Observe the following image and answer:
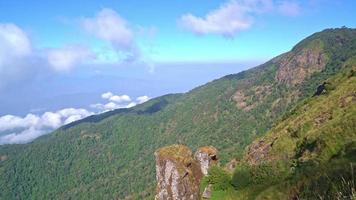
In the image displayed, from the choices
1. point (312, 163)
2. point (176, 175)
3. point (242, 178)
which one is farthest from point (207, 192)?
point (312, 163)

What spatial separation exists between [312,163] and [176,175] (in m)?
21.9

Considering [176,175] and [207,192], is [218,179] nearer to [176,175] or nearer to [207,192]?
[207,192]

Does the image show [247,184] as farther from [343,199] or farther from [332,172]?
[343,199]

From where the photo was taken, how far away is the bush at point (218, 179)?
56.7 meters

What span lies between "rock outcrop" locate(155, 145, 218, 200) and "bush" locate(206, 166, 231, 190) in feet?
3.71

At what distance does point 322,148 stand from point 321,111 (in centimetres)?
4785

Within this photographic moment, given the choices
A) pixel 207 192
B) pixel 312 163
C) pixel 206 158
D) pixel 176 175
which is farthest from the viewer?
pixel 206 158

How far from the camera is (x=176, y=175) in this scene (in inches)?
2277

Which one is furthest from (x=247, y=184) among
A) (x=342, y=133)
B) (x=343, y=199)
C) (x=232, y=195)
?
(x=343, y=199)

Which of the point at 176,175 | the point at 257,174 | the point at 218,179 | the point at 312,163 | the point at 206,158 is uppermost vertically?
the point at 206,158

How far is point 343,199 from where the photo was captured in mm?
11883

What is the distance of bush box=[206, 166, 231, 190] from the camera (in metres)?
56.7

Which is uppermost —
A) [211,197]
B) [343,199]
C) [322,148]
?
[343,199]

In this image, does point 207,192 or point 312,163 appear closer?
point 312,163
